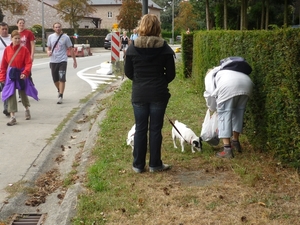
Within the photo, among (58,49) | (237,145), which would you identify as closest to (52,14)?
(58,49)

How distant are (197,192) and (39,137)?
4310 millimetres

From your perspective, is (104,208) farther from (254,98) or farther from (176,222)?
(254,98)

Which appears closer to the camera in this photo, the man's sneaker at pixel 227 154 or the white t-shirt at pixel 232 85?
the white t-shirt at pixel 232 85

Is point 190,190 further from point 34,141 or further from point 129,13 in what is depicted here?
point 129,13

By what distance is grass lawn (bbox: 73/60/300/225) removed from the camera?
182 inches

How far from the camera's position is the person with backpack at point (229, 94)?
6477 millimetres

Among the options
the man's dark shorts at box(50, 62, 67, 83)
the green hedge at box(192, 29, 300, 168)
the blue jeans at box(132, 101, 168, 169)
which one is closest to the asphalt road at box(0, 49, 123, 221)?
the man's dark shorts at box(50, 62, 67, 83)

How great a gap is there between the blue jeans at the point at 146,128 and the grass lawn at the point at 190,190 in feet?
0.61

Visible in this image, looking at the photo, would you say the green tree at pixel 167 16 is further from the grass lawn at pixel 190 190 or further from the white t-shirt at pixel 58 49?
the grass lawn at pixel 190 190

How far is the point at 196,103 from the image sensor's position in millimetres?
11094

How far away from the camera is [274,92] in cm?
602

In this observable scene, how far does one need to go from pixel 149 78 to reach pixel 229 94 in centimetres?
120

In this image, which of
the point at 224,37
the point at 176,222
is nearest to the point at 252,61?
the point at 224,37

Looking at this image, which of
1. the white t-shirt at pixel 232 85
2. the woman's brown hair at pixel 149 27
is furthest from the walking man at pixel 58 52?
the woman's brown hair at pixel 149 27
